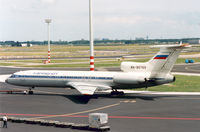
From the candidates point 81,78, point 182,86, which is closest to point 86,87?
point 81,78

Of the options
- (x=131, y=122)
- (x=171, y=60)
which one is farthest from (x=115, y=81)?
(x=131, y=122)

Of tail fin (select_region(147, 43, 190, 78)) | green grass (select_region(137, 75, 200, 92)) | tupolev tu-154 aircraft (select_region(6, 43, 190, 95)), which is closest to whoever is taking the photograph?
tail fin (select_region(147, 43, 190, 78))

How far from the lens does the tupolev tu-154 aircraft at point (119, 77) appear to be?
147 feet

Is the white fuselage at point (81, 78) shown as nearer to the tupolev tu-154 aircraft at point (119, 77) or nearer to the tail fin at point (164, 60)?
the tupolev tu-154 aircraft at point (119, 77)

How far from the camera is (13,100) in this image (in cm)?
4744

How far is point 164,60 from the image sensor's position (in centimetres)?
4488

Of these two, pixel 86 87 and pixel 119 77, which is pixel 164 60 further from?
pixel 86 87

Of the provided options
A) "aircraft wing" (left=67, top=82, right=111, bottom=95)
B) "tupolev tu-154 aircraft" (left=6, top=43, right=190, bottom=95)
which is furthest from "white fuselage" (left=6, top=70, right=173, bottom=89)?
"aircraft wing" (left=67, top=82, right=111, bottom=95)

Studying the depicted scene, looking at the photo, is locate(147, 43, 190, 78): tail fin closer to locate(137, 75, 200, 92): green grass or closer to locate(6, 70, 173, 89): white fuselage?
locate(6, 70, 173, 89): white fuselage

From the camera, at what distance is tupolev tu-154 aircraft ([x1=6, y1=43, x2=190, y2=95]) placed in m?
44.8

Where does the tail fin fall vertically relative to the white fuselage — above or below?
above

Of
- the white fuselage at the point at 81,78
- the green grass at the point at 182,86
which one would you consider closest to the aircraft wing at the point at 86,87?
the white fuselage at the point at 81,78

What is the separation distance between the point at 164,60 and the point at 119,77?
701 cm

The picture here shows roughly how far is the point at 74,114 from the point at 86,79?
1250cm
